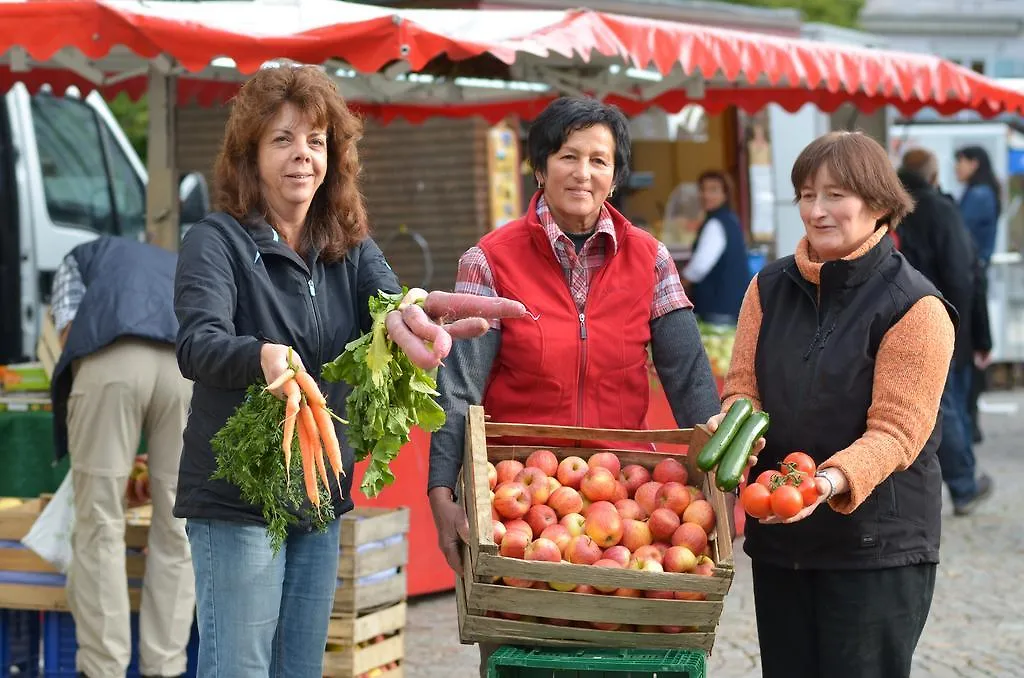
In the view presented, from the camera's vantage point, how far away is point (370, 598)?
5363 mm

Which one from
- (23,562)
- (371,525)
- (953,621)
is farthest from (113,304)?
(953,621)

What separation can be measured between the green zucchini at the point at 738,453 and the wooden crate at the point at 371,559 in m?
2.26

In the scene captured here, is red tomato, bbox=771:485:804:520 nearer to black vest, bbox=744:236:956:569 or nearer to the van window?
black vest, bbox=744:236:956:569

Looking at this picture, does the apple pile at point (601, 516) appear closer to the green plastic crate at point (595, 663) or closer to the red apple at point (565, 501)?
the red apple at point (565, 501)

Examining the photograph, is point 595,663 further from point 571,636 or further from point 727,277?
point 727,277

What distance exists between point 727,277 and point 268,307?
24.7 ft

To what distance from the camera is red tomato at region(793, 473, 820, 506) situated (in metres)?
3.15

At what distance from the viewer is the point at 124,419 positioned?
549cm

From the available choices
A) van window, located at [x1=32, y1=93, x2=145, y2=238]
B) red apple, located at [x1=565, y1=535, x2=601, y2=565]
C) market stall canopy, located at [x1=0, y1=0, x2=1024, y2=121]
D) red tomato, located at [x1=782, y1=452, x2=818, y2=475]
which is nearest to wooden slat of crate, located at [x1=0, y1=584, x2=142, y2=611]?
market stall canopy, located at [x1=0, y1=0, x2=1024, y2=121]

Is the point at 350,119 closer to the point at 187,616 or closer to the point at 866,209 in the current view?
the point at 866,209

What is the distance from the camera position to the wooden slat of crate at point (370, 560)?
529 cm

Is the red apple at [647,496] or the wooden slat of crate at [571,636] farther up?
the red apple at [647,496]

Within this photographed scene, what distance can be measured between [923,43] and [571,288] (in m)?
18.3

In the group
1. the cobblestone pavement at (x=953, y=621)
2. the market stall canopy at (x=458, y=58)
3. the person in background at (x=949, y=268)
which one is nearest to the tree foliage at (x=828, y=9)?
the market stall canopy at (x=458, y=58)
